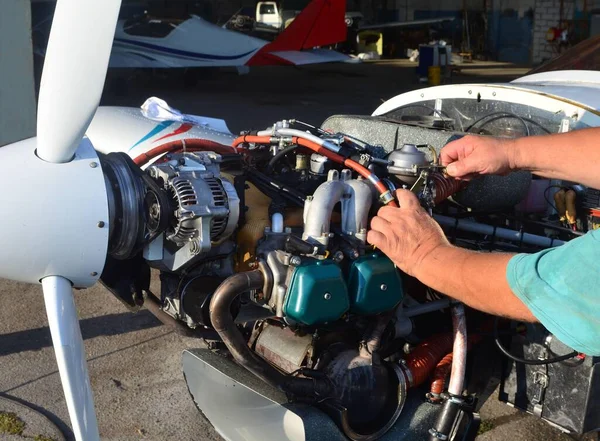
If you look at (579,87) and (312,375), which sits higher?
(579,87)

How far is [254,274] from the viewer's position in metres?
2.56

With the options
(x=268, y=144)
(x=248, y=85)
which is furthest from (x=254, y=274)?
(x=248, y=85)

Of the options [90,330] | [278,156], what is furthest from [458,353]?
[90,330]

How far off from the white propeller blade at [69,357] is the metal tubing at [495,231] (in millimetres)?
1469

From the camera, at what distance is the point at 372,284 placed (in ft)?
8.69

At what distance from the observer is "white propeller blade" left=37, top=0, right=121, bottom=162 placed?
A: 93.3 inches

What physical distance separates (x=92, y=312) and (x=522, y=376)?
2819 mm

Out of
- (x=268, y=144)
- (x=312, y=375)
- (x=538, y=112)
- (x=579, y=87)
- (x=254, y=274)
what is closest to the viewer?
(x=254, y=274)

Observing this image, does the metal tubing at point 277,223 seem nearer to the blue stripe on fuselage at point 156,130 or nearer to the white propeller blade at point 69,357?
the white propeller blade at point 69,357

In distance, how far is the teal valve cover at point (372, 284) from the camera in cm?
264

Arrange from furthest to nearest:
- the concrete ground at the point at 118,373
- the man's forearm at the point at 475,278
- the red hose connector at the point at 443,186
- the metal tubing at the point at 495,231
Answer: the concrete ground at the point at 118,373, the metal tubing at the point at 495,231, the red hose connector at the point at 443,186, the man's forearm at the point at 475,278

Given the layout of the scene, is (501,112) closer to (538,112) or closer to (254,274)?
(538,112)

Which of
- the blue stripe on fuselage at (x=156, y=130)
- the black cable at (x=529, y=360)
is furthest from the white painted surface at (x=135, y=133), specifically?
the black cable at (x=529, y=360)

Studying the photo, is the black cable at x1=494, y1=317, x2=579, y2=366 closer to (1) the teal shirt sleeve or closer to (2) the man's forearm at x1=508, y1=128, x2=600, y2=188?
(2) the man's forearm at x1=508, y1=128, x2=600, y2=188
